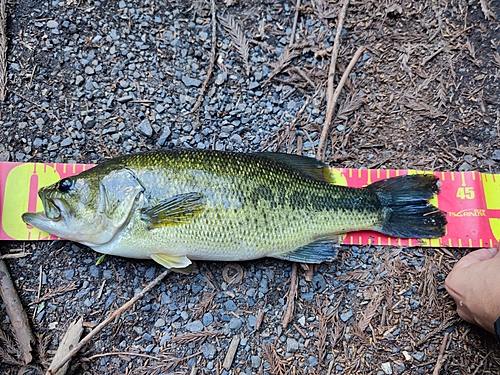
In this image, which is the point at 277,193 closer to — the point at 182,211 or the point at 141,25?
the point at 182,211

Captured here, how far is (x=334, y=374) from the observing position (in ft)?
10.8

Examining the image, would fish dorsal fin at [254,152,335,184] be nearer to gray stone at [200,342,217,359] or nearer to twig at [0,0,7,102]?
gray stone at [200,342,217,359]

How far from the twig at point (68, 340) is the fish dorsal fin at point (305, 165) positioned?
199 centimetres

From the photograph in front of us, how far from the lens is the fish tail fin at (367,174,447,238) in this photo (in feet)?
11.0

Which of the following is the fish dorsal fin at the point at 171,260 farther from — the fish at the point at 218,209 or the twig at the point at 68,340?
the twig at the point at 68,340

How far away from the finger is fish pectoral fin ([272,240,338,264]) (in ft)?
3.57

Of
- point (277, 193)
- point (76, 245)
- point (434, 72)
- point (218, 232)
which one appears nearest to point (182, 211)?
point (218, 232)

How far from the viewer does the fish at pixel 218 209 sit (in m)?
3.05

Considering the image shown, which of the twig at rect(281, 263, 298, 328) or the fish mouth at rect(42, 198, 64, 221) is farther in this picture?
the twig at rect(281, 263, 298, 328)

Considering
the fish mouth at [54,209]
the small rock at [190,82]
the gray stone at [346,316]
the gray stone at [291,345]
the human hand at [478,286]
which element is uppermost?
the small rock at [190,82]

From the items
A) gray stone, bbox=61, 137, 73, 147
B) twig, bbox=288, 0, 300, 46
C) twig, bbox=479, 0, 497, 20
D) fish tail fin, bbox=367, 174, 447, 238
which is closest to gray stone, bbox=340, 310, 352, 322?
fish tail fin, bbox=367, 174, 447, 238

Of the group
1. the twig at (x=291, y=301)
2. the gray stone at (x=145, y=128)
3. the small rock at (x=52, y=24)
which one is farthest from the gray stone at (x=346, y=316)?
the small rock at (x=52, y=24)

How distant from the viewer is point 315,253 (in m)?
3.32

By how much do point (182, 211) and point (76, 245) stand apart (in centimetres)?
108
